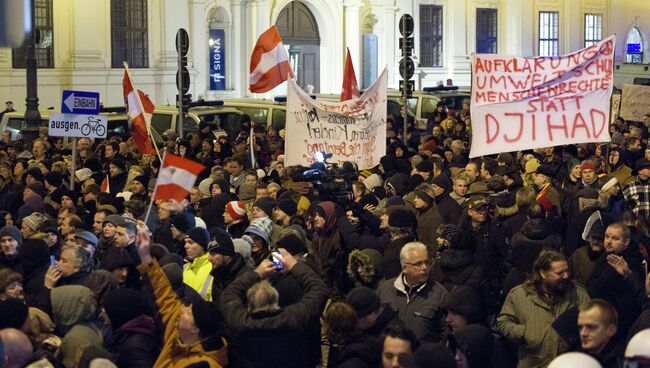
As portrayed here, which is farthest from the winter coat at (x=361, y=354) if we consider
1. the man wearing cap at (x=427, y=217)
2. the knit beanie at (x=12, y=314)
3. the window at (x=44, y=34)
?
the window at (x=44, y=34)

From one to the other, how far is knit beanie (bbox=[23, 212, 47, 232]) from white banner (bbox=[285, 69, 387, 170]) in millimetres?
4329

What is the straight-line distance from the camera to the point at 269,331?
23.5 feet

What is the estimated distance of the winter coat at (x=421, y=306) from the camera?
25.9 ft

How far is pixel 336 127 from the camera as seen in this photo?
49.2 feet

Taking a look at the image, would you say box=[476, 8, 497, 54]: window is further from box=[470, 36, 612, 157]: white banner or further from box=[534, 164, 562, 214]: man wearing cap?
box=[534, 164, 562, 214]: man wearing cap

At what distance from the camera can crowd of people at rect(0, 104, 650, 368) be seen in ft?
22.6

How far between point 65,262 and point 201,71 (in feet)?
82.0

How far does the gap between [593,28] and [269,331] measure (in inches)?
1610

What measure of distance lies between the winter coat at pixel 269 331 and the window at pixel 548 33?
125 feet

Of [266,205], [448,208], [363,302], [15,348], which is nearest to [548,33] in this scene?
[448,208]

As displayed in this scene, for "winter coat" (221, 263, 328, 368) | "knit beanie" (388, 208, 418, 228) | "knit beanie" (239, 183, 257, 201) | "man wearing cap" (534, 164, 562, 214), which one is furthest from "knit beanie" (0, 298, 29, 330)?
"man wearing cap" (534, 164, 562, 214)

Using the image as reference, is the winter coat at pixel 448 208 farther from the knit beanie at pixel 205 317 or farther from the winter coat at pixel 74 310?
the knit beanie at pixel 205 317

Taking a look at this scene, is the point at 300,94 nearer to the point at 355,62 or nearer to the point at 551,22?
the point at 355,62

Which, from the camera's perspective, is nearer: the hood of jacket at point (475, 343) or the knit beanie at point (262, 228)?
the hood of jacket at point (475, 343)
